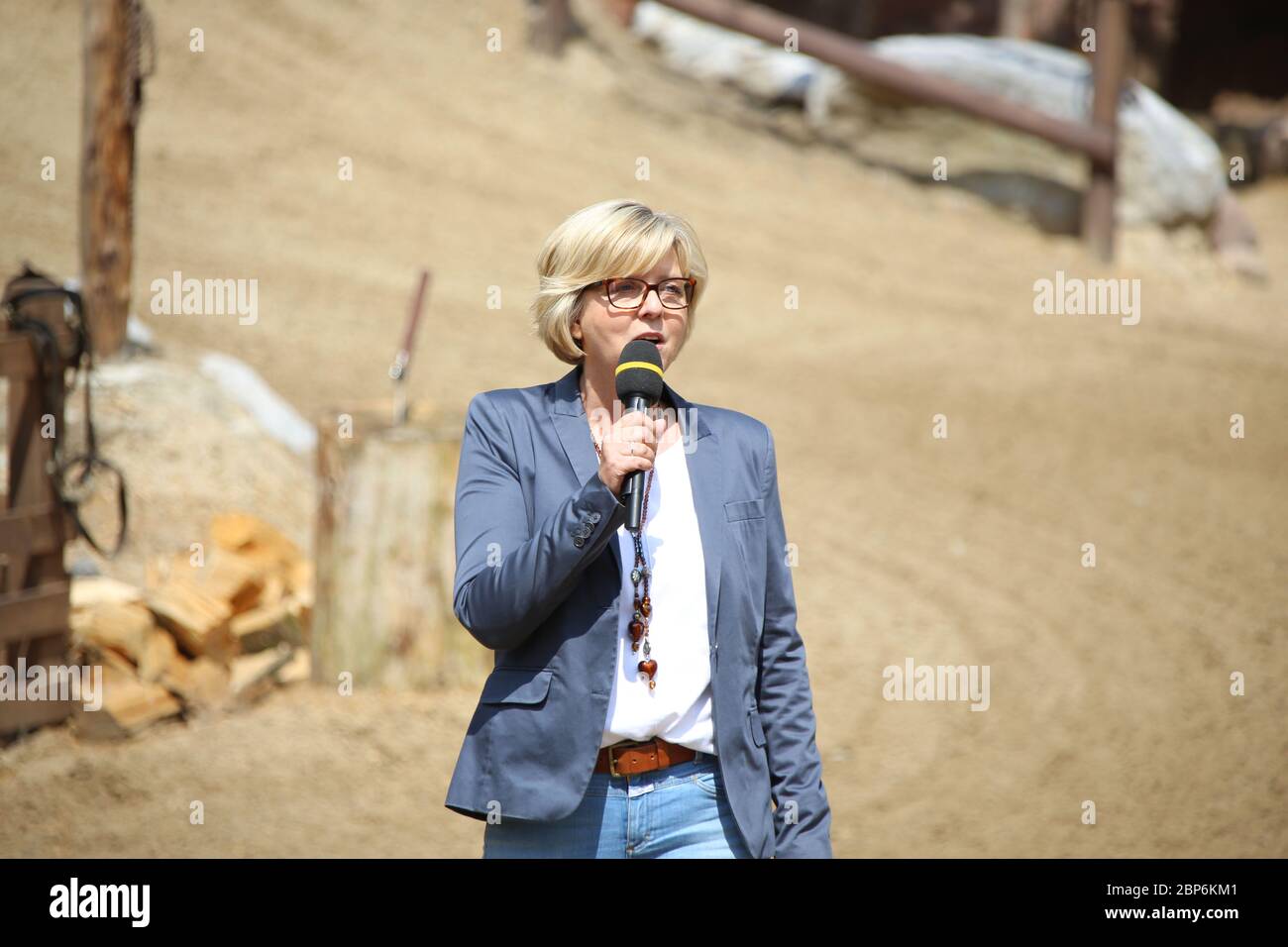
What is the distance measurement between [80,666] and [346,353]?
4.41 meters

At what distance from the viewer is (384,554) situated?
17.2ft

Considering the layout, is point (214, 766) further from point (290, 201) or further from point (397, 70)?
point (397, 70)

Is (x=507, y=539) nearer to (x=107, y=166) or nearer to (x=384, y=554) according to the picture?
(x=384, y=554)

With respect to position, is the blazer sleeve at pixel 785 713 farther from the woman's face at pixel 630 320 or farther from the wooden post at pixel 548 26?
the wooden post at pixel 548 26

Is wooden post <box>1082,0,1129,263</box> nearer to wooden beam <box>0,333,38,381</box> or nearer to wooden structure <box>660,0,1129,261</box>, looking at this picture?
wooden structure <box>660,0,1129,261</box>

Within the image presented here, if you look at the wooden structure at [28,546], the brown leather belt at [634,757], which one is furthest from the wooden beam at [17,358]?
the brown leather belt at [634,757]

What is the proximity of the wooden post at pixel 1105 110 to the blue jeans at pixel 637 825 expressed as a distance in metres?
12.0

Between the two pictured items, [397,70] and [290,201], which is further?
[397,70]

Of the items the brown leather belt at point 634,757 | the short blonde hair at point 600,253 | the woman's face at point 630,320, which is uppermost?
the short blonde hair at point 600,253

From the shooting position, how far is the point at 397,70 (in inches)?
535

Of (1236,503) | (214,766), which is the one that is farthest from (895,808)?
(1236,503)

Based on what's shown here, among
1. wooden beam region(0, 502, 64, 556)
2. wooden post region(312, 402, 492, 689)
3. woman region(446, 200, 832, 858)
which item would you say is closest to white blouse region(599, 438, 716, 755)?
woman region(446, 200, 832, 858)

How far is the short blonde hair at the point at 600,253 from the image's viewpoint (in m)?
2.21

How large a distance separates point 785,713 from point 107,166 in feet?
21.3
